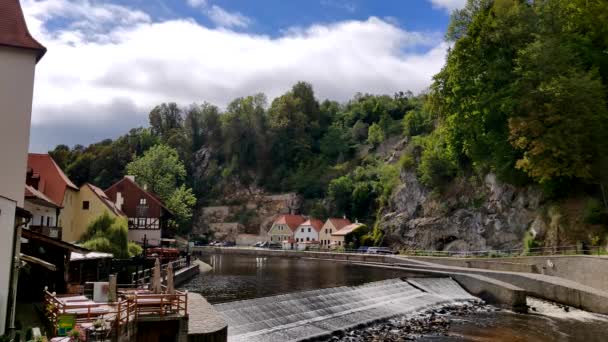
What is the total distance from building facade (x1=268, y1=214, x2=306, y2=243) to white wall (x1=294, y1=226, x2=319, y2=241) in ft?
5.10

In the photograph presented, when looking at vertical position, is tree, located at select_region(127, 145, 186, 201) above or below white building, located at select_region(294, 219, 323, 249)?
above

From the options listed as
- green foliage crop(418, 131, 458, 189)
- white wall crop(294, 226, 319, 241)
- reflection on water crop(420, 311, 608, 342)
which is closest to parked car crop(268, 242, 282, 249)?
white wall crop(294, 226, 319, 241)

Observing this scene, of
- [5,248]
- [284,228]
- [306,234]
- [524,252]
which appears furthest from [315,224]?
[5,248]

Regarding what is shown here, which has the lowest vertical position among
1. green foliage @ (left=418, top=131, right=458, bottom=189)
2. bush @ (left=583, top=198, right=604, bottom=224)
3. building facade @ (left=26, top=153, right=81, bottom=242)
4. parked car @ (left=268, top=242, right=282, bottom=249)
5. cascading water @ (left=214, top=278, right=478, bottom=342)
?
cascading water @ (left=214, top=278, right=478, bottom=342)

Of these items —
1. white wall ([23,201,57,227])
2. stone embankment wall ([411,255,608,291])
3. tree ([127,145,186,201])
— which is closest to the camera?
stone embankment wall ([411,255,608,291])

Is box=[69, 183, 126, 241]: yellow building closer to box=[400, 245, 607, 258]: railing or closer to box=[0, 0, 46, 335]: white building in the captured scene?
box=[0, 0, 46, 335]: white building

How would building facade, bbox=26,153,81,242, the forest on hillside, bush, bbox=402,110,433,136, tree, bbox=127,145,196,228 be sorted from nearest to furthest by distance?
the forest on hillside < building facade, bbox=26,153,81,242 < tree, bbox=127,145,196,228 < bush, bbox=402,110,433,136

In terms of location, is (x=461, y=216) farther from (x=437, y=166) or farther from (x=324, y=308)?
(x=324, y=308)

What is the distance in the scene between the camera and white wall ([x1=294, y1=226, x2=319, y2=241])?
307 feet

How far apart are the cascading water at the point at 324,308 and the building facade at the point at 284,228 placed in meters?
65.9

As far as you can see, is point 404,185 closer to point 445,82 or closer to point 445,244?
point 445,244

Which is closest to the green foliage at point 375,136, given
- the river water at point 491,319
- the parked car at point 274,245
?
the parked car at point 274,245

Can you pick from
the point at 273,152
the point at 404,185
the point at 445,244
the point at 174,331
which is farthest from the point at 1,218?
the point at 273,152

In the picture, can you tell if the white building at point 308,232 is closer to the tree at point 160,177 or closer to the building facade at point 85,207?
the tree at point 160,177
